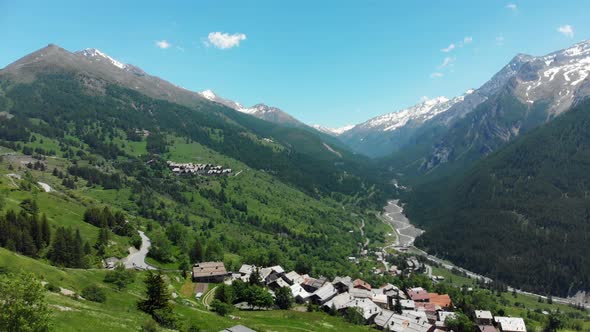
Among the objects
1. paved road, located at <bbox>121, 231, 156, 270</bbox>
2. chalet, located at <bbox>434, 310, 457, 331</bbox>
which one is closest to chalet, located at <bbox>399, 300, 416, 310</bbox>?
chalet, located at <bbox>434, 310, 457, 331</bbox>

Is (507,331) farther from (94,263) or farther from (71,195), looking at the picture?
(71,195)

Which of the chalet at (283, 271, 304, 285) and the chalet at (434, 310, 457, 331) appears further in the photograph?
the chalet at (283, 271, 304, 285)

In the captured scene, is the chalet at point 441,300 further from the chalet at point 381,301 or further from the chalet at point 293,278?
the chalet at point 293,278

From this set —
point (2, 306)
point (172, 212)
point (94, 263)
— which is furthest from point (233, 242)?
point (2, 306)

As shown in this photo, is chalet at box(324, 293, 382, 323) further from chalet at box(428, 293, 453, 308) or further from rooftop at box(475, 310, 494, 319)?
rooftop at box(475, 310, 494, 319)

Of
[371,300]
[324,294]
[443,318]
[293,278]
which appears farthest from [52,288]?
[443,318]
